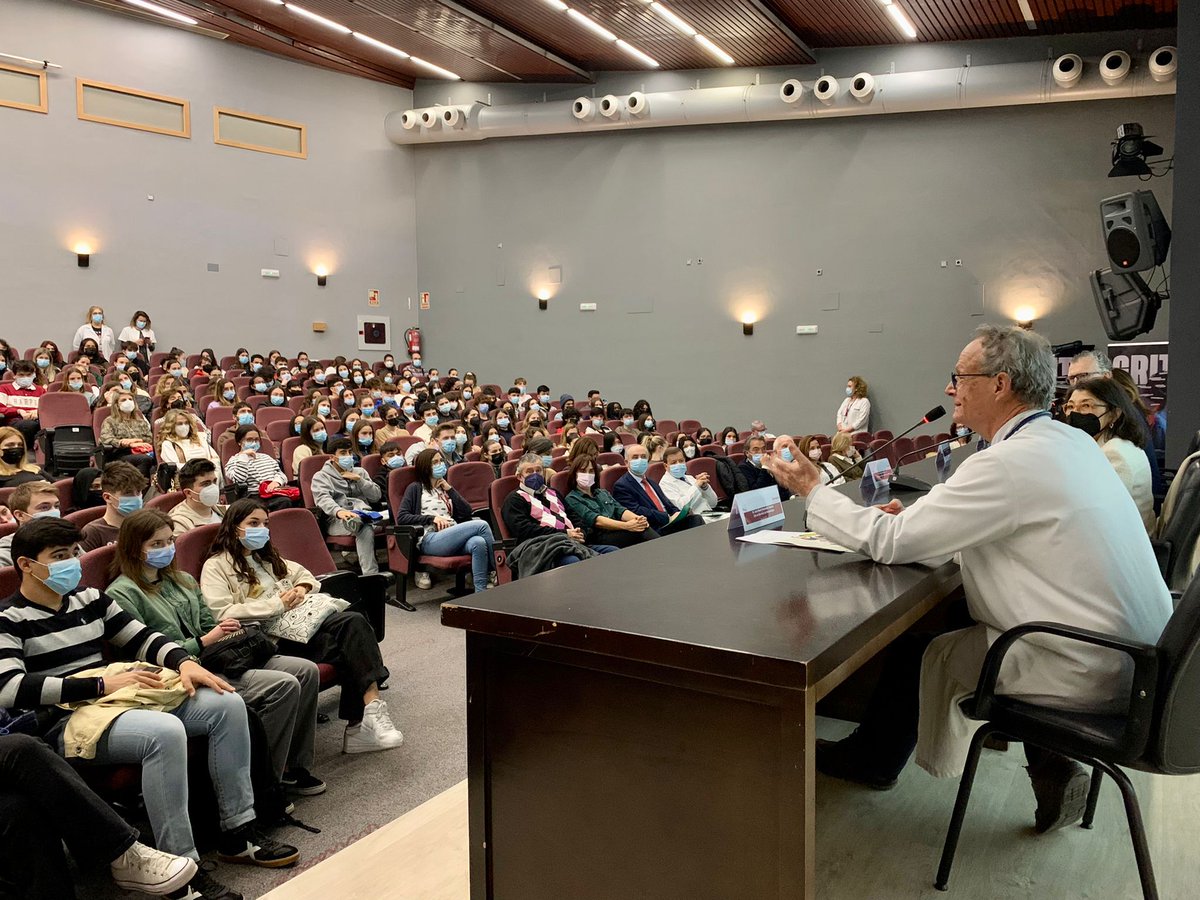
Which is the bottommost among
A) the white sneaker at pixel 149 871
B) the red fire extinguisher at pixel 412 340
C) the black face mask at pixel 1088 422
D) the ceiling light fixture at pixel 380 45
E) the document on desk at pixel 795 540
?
the white sneaker at pixel 149 871

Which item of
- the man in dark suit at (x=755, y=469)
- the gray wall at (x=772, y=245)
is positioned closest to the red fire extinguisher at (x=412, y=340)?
the gray wall at (x=772, y=245)

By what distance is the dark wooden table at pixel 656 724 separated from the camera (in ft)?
4.27

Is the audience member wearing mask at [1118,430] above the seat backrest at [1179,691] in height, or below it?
above

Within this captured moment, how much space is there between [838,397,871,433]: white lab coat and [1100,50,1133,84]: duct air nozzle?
4388 millimetres

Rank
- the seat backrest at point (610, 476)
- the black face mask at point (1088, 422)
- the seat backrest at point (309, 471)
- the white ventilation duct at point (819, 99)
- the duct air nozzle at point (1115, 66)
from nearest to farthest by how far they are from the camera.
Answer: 1. the black face mask at point (1088, 422)
2. the seat backrest at point (309, 471)
3. the seat backrest at point (610, 476)
4. the duct air nozzle at point (1115, 66)
5. the white ventilation duct at point (819, 99)

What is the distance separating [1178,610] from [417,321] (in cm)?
1443

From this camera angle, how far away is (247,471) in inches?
231

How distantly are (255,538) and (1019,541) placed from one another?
2.42 m

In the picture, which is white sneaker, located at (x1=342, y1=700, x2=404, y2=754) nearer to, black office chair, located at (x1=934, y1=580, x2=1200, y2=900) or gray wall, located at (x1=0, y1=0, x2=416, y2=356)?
black office chair, located at (x1=934, y1=580, x2=1200, y2=900)

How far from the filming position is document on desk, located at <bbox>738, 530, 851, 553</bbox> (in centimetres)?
204

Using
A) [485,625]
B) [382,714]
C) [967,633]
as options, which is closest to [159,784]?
[382,714]

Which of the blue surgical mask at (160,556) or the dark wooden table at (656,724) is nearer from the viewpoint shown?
the dark wooden table at (656,724)

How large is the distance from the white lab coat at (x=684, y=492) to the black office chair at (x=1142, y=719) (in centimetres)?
426

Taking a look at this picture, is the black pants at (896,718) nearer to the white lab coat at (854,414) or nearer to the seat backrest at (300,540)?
the seat backrest at (300,540)
